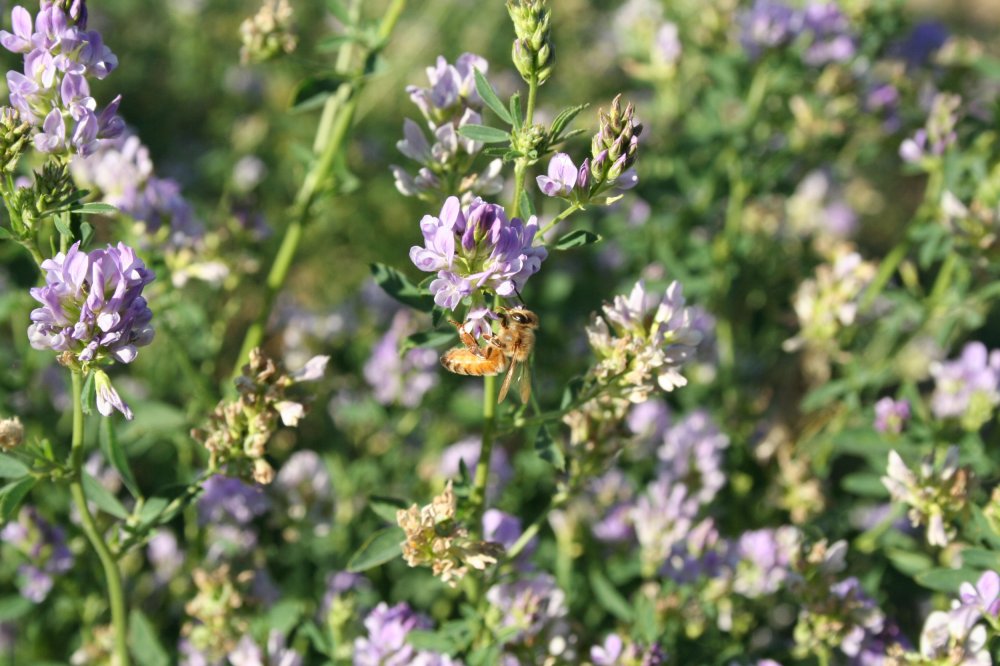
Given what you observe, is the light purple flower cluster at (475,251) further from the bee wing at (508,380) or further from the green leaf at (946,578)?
the green leaf at (946,578)

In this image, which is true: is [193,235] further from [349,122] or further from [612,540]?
[612,540]

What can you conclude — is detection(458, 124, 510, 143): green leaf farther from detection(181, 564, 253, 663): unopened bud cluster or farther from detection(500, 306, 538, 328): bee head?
detection(181, 564, 253, 663): unopened bud cluster

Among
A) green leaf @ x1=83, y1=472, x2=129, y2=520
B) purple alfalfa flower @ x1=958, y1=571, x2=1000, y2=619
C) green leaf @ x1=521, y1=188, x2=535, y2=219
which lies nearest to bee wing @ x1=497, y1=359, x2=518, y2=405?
green leaf @ x1=521, y1=188, x2=535, y2=219

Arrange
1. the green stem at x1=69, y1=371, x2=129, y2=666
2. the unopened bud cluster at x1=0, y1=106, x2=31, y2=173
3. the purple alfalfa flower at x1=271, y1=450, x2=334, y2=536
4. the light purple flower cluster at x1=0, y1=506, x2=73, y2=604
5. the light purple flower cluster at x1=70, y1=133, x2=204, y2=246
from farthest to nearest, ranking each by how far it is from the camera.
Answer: the purple alfalfa flower at x1=271, y1=450, x2=334, y2=536, the light purple flower cluster at x1=70, y1=133, x2=204, y2=246, the light purple flower cluster at x1=0, y1=506, x2=73, y2=604, the green stem at x1=69, y1=371, x2=129, y2=666, the unopened bud cluster at x1=0, y1=106, x2=31, y2=173

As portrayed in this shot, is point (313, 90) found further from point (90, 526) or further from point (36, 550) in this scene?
point (36, 550)

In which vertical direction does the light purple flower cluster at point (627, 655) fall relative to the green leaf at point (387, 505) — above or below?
below

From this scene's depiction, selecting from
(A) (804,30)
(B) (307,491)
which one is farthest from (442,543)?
(A) (804,30)

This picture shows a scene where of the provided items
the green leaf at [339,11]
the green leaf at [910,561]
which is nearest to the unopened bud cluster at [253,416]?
the green leaf at [339,11]
